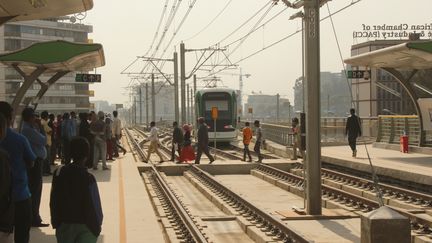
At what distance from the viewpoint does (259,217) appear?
40.2 feet

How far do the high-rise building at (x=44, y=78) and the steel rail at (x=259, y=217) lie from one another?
8026 centimetres

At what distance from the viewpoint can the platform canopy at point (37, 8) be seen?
11198 millimetres

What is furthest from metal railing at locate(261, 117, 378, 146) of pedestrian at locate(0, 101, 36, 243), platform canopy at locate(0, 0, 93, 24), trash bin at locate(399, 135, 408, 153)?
pedestrian at locate(0, 101, 36, 243)

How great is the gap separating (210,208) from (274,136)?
21.5m

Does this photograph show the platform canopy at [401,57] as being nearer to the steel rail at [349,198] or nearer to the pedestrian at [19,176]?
the steel rail at [349,198]

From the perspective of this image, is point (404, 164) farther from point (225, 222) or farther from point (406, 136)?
point (225, 222)

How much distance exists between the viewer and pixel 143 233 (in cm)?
953

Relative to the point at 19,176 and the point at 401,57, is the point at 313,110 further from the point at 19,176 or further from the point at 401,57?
the point at 401,57

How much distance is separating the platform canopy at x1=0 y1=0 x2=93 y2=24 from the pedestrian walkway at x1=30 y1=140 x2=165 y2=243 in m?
3.57

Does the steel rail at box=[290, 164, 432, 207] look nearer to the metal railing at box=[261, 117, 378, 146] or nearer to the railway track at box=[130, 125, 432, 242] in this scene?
the railway track at box=[130, 125, 432, 242]

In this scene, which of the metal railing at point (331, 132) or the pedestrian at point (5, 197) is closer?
the pedestrian at point (5, 197)

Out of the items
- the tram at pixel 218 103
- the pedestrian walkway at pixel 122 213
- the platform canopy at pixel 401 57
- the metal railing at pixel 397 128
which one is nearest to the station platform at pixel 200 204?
the pedestrian walkway at pixel 122 213

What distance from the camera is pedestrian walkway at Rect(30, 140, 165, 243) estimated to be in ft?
29.8

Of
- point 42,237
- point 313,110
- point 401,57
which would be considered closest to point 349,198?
point 313,110
